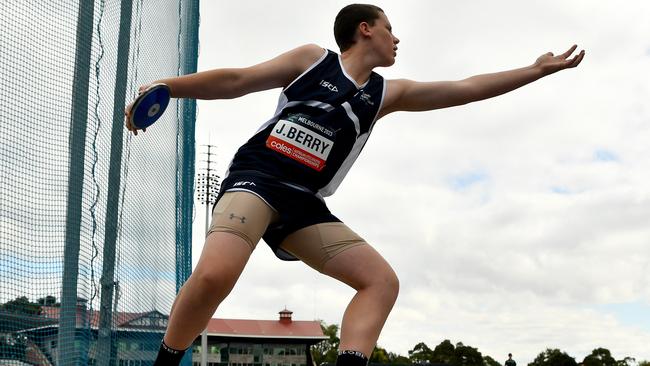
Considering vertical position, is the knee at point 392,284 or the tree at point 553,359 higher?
the tree at point 553,359

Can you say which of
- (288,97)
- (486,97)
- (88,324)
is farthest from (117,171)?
(486,97)

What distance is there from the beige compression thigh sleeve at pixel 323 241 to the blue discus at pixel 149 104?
0.70 metres

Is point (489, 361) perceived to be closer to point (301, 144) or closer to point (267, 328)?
point (267, 328)

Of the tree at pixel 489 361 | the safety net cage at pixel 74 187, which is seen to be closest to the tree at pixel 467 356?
the tree at pixel 489 361

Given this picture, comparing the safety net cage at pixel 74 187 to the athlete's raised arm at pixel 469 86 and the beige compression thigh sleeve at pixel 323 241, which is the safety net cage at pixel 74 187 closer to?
the beige compression thigh sleeve at pixel 323 241

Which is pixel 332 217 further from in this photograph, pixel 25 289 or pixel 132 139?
pixel 132 139

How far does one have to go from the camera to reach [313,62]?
3330mm

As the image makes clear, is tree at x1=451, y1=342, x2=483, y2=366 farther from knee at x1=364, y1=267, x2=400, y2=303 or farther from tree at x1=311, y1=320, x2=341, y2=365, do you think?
knee at x1=364, y1=267, x2=400, y2=303

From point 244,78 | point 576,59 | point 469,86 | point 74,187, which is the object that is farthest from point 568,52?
point 74,187

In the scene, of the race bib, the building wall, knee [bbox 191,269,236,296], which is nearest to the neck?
the race bib

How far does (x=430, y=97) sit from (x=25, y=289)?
2293 millimetres

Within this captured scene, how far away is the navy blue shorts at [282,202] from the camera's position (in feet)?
9.99

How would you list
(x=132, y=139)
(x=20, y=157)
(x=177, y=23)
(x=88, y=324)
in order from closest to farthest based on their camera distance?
(x=20, y=157), (x=88, y=324), (x=132, y=139), (x=177, y=23)

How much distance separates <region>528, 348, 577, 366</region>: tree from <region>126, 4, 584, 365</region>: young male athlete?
68.9 metres
